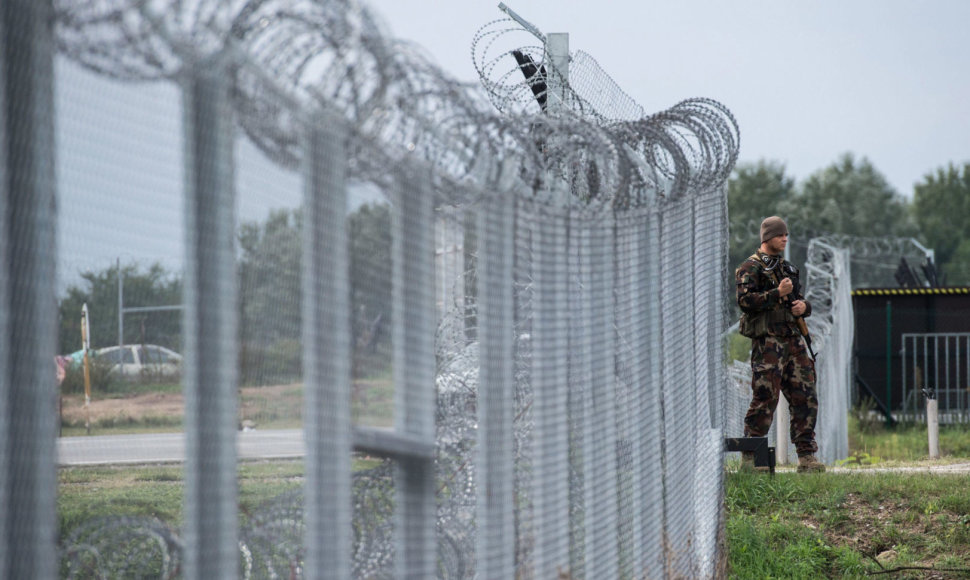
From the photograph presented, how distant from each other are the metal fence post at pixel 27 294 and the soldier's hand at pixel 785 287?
6109mm

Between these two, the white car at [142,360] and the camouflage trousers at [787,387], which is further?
the camouflage trousers at [787,387]

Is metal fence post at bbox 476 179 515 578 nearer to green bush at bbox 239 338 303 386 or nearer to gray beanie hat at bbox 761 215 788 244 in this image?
green bush at bbox 239 338 303 386

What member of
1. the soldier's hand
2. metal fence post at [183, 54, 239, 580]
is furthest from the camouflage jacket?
metal fence post at [183, 54, 239, 580]

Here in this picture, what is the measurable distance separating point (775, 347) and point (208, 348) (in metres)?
6.26

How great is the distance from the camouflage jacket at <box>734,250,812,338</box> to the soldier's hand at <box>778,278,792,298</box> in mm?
101

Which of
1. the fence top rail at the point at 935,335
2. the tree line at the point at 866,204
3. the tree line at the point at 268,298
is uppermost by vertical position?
the tree line at the point at 866,204

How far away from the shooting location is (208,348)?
7.13 ft

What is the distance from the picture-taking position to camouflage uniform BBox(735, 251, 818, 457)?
7.84 metres

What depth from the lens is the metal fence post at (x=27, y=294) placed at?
1949 millimetres

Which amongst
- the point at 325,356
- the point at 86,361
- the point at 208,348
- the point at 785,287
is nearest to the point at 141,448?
the point at 86,361

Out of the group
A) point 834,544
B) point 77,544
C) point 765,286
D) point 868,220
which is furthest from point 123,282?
point 868,220

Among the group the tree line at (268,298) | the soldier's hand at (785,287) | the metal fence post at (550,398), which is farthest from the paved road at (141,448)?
the soldier's hand at (785,287)

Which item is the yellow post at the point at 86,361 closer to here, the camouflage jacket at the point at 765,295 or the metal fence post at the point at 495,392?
the metal fence post at the point at 495,392

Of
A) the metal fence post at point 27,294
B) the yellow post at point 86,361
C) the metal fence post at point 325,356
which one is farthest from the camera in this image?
the yellow post at point 86,361
